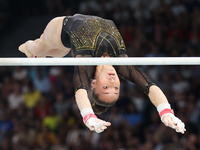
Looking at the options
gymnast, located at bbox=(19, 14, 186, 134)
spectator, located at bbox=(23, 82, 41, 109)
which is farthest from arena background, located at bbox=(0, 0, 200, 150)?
gymnast, located at bbox=(19, 14, 186, 134)

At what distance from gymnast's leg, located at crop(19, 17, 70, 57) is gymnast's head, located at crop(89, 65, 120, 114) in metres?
0.66

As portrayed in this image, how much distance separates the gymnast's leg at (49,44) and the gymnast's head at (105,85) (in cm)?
66

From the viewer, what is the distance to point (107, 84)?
275 centimetres

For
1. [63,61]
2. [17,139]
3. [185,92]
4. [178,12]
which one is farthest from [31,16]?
[63,61]

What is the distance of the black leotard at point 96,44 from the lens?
9.02 ft

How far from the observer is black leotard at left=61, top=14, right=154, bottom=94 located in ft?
9.02

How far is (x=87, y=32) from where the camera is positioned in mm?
2904

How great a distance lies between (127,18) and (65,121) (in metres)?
2.37

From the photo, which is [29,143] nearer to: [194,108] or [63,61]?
[194,108]

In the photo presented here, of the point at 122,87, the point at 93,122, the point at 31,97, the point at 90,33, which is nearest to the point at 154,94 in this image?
the point at 93,122

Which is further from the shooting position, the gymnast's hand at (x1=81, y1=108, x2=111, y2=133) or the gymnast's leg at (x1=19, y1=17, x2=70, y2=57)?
the gymnast's leg at (x1=19, y1=17, x2=70, y2=57)

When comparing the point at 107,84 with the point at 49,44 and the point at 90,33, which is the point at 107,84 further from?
the point at 49,44

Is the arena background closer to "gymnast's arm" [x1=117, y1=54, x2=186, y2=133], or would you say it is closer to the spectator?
the spectator

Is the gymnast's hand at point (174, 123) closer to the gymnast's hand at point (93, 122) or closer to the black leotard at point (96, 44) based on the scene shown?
the black leotard at point (96, 44)
